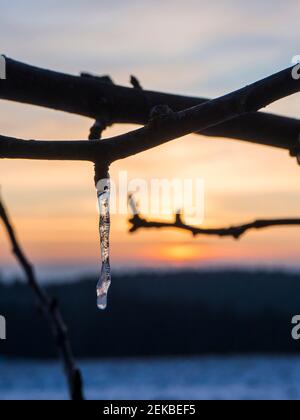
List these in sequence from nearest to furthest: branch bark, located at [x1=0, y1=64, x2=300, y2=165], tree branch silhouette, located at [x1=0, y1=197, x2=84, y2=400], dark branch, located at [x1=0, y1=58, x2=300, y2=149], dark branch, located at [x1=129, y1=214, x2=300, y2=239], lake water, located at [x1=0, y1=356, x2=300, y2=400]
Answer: branch bark, located at [x1=0, y1=64, x2=300, y2=165], dark branch, located at [x1=0, y1=58, x2=300, y2=149], dark branch, located at [x1=129, y1=214, x2=300, y2=239], tree branch silhouette, located at [x1=0, y1=197, x2=84, y2=400], lake water, located at [x1=0, y1=356, x2=300, y2=400]

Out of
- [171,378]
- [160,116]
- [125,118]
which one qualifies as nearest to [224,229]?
[125,118]

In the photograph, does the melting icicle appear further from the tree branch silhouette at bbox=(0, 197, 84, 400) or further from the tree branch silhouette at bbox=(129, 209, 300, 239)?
the tree branch silhouette at bbox=(0, 197, 84, 400)

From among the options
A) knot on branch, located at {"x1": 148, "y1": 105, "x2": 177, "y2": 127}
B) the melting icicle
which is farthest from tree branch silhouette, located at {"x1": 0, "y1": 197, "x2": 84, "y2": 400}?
knot on branch, located at {"x1": 148, "y1": 105, "x2": 177, "y2": 127}

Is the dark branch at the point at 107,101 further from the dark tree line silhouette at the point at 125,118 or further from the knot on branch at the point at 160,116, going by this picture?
the knot on branch at the point at 160,116

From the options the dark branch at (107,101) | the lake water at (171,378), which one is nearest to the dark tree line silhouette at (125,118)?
the dark branch at (107,101)
